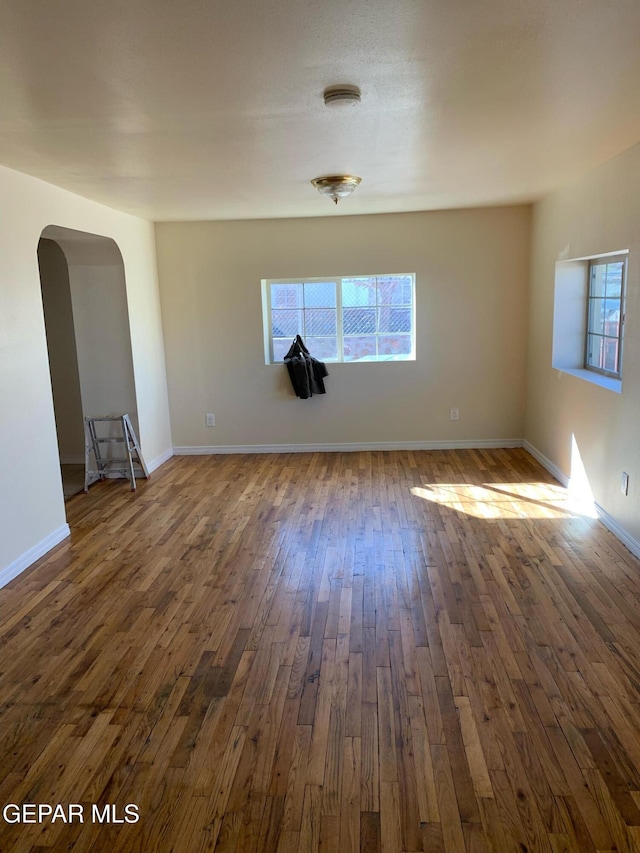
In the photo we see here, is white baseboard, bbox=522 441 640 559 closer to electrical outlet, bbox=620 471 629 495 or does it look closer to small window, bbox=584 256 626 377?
electrical outlet, bbox=620 471 629 495

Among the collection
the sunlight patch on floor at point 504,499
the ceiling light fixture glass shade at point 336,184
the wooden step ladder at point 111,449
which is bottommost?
the sunlight patch on floor at point 504,499

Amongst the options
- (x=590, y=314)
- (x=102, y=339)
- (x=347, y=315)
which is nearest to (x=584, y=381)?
(x=590, y=314)

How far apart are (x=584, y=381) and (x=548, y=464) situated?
3.69 feet

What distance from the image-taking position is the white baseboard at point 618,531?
3.55 metres

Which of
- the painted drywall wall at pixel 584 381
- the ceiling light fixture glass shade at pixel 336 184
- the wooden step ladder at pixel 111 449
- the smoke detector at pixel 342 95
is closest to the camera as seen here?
the smoke detector at pixel 342 95

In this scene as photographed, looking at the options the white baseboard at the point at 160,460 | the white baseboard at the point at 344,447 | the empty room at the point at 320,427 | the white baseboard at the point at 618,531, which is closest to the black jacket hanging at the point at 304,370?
the empty room at the point at 320,427

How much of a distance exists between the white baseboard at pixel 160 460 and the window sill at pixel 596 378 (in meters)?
3.80

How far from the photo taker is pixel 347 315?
6.23m

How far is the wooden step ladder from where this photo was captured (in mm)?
5466

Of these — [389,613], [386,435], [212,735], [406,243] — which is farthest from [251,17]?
[386,435]

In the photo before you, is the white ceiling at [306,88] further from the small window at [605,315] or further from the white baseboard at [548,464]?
the white baseboard at [548,464]

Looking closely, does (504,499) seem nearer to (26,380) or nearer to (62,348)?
(26,380)

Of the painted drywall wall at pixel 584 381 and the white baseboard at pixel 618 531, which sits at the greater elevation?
the painted drywall wall at pixel 584 381

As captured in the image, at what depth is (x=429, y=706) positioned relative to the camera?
7.60ft
